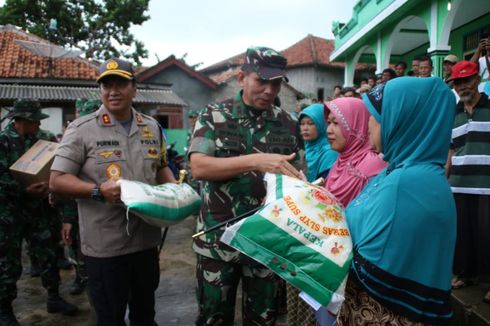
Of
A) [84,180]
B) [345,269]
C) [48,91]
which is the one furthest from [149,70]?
[345,269]

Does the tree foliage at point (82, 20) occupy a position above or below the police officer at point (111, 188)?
above

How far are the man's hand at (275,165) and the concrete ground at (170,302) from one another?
214 centimetres

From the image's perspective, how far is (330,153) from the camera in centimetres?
318

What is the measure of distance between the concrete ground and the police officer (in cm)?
145

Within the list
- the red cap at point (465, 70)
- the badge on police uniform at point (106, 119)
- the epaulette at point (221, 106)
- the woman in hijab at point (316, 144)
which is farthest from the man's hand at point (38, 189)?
the red cap at point (465, 70)

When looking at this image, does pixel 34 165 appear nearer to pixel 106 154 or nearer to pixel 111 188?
pixel 106 154

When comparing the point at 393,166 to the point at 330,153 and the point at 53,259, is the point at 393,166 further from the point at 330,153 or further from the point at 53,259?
the point at 53,259

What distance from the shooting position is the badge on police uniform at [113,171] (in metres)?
2.21

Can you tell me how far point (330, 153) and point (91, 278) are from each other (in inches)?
81.2

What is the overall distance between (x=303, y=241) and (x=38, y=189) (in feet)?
9.69

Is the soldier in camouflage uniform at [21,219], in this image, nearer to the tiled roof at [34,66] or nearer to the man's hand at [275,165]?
the man's hand at [275,165]

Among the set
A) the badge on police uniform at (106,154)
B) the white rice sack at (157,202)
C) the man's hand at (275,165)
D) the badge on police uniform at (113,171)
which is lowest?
the white rice sack at (157,202)

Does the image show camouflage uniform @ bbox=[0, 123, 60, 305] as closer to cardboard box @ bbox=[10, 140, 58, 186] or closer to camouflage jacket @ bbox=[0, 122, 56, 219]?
camouflage jacket @ bbox=[0, 122, 56, 219]

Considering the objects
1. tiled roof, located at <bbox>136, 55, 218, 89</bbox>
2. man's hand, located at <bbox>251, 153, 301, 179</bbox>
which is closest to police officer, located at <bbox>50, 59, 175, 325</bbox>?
man's hand, located at <bbox>251, 153, 301, 179</bbox>
